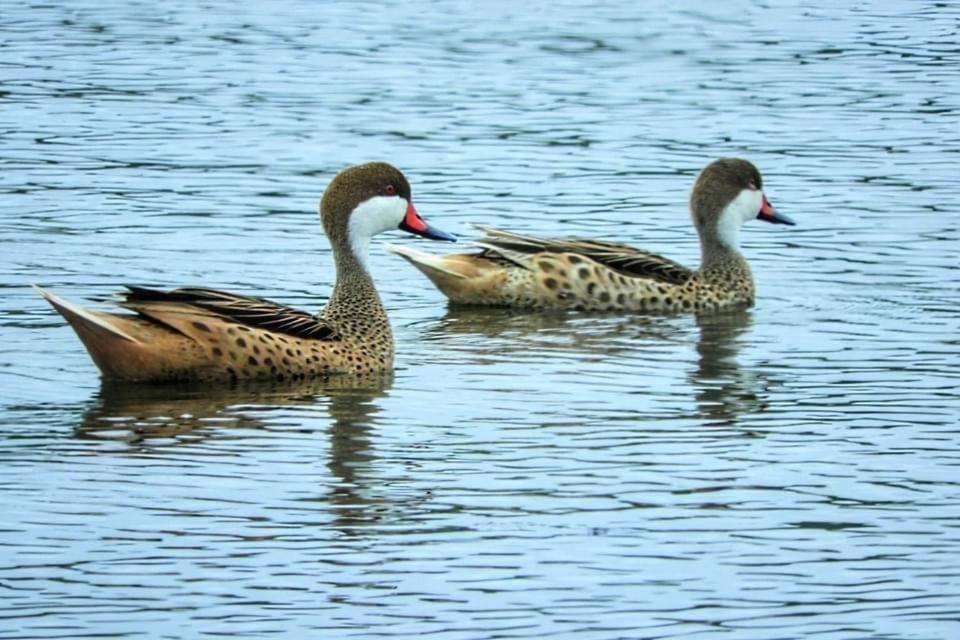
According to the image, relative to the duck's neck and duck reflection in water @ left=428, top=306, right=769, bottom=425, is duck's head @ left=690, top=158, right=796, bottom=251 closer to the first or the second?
duck reflection in water @ left=428, top=306, right=769, bottom=425

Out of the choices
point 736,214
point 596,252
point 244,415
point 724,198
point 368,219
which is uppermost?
point 368,219

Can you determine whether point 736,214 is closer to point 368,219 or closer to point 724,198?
point 724,198

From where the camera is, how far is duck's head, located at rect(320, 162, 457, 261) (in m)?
13.5

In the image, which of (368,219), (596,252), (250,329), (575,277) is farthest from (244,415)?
(596,252)

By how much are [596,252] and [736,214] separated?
3.89 ft

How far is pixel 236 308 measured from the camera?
1258cm

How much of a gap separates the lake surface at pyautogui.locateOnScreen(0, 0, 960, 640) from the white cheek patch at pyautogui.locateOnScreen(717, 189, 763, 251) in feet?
1.37

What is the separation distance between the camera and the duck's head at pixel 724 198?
16.2 metres

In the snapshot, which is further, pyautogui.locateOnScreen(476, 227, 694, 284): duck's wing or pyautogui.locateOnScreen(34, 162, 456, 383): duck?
pyautogui.locateOnScreen(476, 227, 694, 284): duck's wing

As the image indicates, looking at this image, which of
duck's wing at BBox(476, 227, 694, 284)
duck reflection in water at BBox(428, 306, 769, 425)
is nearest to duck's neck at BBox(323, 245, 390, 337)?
duck reflection in water at BBox(428, 306, 769, 425)

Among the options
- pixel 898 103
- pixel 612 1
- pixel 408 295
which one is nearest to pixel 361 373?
pixel 408 295

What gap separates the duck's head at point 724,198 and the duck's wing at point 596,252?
55 cm

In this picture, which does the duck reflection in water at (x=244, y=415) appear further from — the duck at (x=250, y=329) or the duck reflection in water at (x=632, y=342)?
the duck reflection in water at (x=632, y=342)

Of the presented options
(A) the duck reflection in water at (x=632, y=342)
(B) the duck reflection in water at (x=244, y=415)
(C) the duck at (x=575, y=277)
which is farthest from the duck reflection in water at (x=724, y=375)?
(B) the duck reflection in water at (x=244, y=415)
